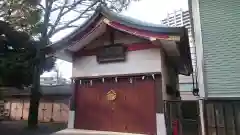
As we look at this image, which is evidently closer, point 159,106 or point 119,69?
point 159,106

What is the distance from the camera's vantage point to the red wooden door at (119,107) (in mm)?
9617

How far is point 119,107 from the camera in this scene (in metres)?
10.2

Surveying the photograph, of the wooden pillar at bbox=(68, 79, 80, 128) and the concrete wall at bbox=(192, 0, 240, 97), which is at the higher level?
the concrete wall at bbox=(192, 0, 240, 97)

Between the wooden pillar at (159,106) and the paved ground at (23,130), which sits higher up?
the wooden pillar at (159,106)

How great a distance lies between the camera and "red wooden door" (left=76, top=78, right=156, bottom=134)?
31.6ft

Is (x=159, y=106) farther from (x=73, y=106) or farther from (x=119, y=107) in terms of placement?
(x=73, y=106)

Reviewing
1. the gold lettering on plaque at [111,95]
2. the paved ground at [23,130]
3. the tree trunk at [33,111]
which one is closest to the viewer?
the gold lettering on plaque at [111,95]

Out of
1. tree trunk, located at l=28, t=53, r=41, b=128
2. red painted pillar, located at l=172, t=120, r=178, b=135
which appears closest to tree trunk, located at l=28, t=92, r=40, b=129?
tree trunk, located at l=28, t=53, r=41, b=128

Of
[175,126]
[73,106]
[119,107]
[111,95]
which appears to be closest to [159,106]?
[175,126]

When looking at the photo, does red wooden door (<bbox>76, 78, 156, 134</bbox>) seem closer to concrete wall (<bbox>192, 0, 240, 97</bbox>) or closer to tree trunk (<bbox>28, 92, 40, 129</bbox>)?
concrete wall (<bbox>192, 0, 240, 97</bbox>)

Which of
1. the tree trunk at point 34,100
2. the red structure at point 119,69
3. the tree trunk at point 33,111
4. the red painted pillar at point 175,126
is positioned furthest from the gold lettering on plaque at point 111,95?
the tree trunk at point 33,111

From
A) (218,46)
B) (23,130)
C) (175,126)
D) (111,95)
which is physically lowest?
(23,130)

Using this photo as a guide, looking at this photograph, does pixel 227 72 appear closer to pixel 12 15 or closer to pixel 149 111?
pixel 149 111

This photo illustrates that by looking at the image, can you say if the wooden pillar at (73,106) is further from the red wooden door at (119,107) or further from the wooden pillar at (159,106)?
the wooden pillar at (159,106)
